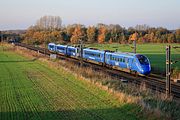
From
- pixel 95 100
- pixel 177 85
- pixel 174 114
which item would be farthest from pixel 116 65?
pixel 174 114

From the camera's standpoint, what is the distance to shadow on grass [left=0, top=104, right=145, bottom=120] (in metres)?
16.5

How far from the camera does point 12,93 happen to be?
2439 centimetres

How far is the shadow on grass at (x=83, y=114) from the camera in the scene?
54.0 feet

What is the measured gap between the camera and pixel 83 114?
17.3m

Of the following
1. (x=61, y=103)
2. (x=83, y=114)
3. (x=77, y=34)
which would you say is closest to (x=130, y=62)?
(x=61, y=103)

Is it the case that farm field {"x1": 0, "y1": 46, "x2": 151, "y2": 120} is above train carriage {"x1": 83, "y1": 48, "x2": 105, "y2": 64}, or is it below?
below

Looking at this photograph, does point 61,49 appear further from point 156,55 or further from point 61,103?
point 61,103

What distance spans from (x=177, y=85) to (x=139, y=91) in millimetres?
7525

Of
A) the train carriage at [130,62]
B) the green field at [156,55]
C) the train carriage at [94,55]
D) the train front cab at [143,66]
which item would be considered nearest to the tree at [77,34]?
the green field at [156,55]

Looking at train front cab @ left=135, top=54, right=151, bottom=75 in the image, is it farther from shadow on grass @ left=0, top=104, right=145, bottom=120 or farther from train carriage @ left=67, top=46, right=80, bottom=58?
train carriage @ left=67, top=46, right=80, bottom=58

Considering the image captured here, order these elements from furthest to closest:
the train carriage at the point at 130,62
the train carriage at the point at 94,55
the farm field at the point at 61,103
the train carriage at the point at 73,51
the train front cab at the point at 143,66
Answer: the train carriage at the point at 73,51
the train carriage at the point at 94,55
the train carriage at the point at 130,62
the train front cab at the point at 143,66
the farm field at the point at 61,103

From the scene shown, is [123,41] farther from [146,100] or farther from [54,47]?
[146,100]

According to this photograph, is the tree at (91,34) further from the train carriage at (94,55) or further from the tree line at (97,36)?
the train carriage at (94,55)

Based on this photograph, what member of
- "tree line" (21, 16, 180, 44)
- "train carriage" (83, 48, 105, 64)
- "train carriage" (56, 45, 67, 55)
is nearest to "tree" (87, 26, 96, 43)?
"tree line" (21, 16, 180, 44)
